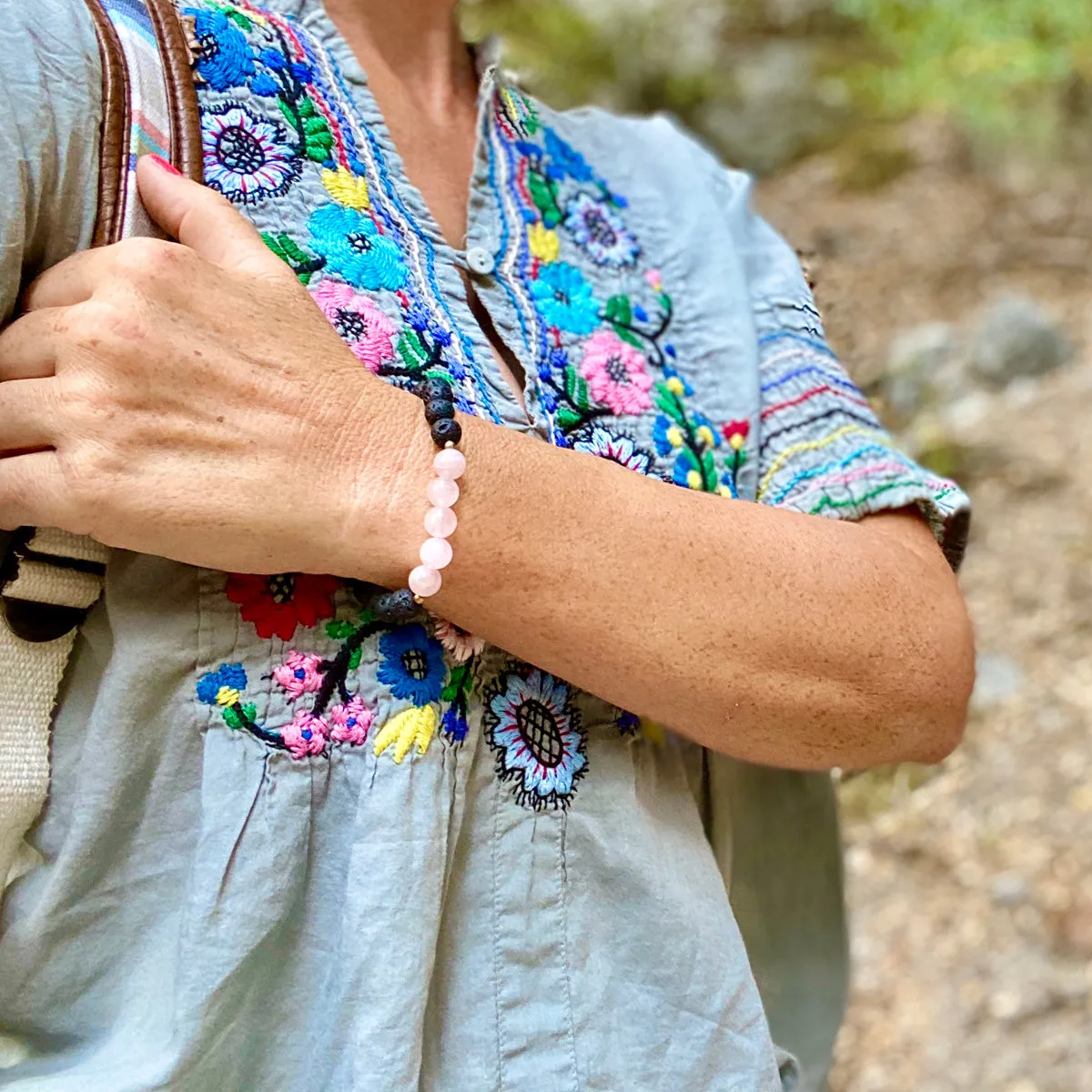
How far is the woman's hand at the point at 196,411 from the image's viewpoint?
1.62 ft

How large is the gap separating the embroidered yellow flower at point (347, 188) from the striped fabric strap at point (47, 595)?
97 mm

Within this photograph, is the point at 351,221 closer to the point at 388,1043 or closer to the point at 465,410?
the point at 465,410

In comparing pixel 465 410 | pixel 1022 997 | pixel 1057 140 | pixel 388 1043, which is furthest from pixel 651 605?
pixel 1057 140

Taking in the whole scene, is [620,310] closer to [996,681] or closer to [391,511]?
[391,511]

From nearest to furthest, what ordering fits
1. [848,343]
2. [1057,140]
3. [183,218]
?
[183,218]
[848,343]
[1057,140]

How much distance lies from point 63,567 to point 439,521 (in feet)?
0.60

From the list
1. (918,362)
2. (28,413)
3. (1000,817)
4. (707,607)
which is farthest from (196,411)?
(918,362)

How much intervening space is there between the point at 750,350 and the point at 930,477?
0.15 meters

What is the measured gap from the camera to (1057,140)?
134 inches

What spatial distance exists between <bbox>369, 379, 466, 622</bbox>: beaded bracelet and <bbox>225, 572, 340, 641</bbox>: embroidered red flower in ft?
0.12

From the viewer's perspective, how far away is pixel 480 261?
0.70 metres

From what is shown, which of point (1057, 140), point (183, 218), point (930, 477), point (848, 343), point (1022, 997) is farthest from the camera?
point (1057, 140)

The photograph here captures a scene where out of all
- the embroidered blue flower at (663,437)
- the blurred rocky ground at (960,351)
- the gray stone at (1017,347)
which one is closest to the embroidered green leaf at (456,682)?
the embroidered blue flower at (663,437)

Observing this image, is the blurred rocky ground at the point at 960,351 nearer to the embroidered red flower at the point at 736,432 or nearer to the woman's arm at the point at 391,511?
the embroidered red flower at the point at 736,432
